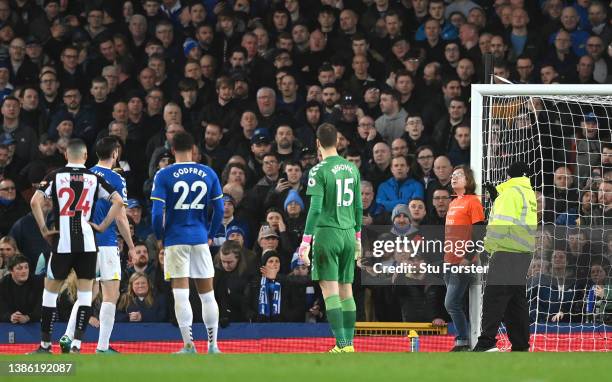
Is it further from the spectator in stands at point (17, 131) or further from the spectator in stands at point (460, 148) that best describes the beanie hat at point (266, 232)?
the spectator in stands at point (17, 131)

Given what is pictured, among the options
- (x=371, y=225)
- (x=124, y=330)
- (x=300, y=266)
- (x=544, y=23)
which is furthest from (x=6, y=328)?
(x=544, y=23)

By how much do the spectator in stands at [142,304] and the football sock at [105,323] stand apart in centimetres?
242

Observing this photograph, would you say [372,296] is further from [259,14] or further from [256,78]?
[259,14]

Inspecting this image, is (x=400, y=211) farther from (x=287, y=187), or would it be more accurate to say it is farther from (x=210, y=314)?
(x=210, y=314)

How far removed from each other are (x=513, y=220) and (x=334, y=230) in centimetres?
185

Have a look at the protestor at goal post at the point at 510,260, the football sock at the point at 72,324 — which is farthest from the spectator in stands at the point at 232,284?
the protestor at goal post at the point at 510,260

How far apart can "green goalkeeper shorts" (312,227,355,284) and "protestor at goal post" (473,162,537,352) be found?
4.74ft

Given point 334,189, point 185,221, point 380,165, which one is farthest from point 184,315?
point 380,165

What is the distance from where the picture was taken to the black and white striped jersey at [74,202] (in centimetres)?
1120

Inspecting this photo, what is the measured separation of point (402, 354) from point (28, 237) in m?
6.31

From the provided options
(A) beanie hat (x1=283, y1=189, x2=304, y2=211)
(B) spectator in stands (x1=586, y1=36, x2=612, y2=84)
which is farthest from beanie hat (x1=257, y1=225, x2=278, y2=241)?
(B) spectator in stands (x1=586, y1=36, x2=612, y2=84)

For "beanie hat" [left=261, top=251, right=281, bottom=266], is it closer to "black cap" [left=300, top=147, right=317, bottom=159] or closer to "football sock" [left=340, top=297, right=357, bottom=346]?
"black cap" [left=300, top=147, right=317, bottom=159]

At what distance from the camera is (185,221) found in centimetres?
1111

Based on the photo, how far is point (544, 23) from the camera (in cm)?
1745
